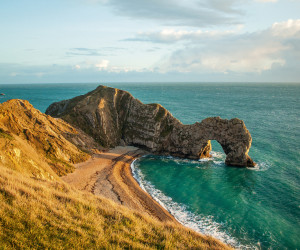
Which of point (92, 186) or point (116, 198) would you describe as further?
point (92, 186)

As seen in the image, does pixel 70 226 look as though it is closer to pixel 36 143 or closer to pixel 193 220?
Answer: pixel 193 220

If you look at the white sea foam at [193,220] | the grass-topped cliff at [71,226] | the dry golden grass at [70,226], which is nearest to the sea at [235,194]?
the white sea foam at [193,220]

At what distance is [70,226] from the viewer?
42.5 ft

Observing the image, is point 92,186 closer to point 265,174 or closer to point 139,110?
point 139,110

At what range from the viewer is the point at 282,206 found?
33.0m

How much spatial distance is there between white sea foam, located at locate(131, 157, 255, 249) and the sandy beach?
1153mm

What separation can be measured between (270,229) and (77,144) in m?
41.1

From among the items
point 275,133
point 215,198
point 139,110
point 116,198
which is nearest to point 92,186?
point 116,198

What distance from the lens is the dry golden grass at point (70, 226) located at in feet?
37.3

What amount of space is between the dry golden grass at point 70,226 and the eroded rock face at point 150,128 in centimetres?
3732

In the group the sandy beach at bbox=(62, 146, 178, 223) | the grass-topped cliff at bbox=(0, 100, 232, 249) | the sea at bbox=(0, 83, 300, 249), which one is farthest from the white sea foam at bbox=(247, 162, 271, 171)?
the grass-topped cliff at bbox=(0, 100, 232, 249)

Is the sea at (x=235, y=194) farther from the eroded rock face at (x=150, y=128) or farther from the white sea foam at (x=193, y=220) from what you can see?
the eroded rock face at (x=150, y=128)

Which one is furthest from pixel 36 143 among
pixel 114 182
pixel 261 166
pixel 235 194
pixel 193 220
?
pixel 261 166

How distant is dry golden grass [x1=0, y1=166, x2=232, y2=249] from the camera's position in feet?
37.3
